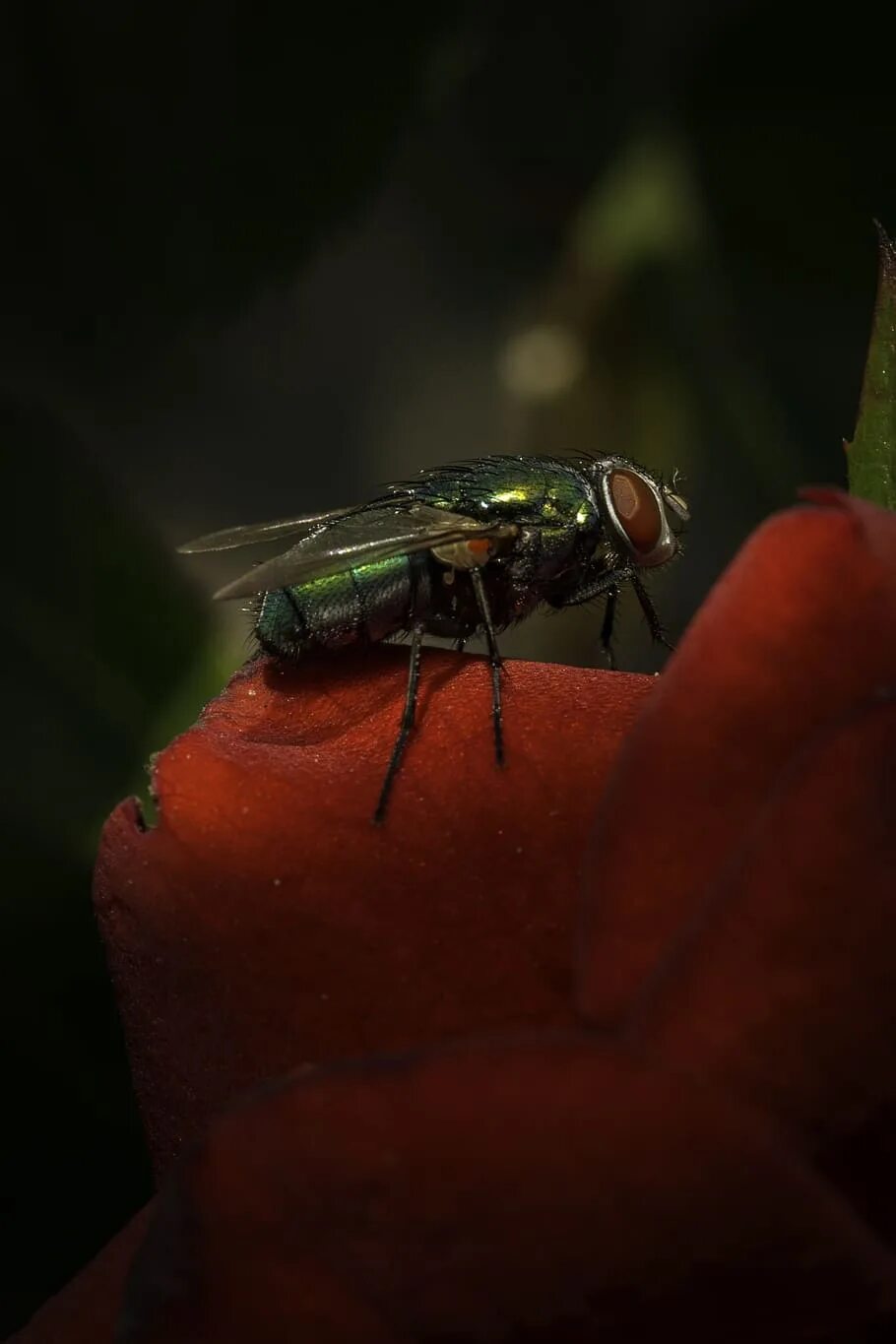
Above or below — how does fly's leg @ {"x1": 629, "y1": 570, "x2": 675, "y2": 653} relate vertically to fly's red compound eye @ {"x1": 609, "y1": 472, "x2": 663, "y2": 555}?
below

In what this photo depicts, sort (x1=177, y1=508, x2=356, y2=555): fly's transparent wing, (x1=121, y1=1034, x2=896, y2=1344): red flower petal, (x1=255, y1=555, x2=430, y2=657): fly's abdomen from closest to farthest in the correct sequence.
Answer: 1. (x1=121, y1=1034, x2=896, y2=1344): red flower petal
2. (x1=255, y1=555, x2=430, y2=657): fly's abdomen
3. (x1=177, y1=508, x2=356, y2=555): fly's transparent wing

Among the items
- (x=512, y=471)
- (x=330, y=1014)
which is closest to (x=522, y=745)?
(x=330, y=1014)

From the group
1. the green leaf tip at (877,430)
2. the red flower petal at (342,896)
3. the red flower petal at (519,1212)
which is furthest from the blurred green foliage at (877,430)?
the red flower petal at (519,1212)

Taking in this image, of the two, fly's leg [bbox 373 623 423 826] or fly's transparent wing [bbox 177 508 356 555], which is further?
fly's transparent wing [bbox 177 508 356 555]

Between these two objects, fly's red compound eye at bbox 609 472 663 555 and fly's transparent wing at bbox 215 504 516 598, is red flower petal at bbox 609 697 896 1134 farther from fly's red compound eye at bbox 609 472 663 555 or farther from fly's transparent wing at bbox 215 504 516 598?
fly's red compound eye at bbox 609 472 663 555

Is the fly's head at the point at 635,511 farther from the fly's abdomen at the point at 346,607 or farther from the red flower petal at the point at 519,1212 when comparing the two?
the red flower petal at the point at 519,1212

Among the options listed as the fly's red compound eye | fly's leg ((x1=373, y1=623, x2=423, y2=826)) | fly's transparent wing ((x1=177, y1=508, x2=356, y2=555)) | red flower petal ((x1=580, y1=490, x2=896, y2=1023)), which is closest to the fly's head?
the fly's red compound eye
